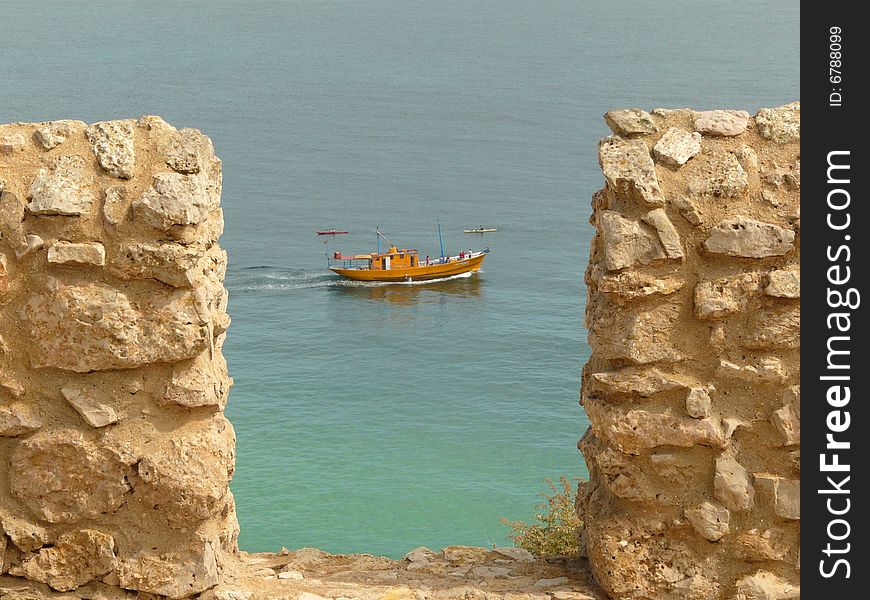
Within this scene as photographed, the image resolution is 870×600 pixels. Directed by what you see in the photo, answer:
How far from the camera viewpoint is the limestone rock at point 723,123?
6.69 m

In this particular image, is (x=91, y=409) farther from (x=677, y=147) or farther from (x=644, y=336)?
(x=677, y=147)

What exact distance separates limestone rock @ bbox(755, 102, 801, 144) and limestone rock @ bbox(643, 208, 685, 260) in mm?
773

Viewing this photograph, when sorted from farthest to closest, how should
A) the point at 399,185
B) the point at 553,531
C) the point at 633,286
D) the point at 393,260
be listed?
1. the point at 399,185
2. the point at 393,260
3. the point at 553,531
4. the point at 633,286

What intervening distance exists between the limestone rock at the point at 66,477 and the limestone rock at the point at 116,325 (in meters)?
0.49

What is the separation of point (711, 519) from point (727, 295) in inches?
47.9

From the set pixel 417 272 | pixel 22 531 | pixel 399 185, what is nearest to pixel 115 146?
pixel 22 531

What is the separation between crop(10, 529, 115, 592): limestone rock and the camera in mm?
6730

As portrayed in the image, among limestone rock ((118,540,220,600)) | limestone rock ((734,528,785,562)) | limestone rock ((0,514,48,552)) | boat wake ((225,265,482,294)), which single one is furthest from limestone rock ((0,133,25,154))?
boat wake ((225,265,482,294))

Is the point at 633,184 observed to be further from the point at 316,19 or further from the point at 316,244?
the point at 316,19

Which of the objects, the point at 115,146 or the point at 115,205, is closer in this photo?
the point at 115,205

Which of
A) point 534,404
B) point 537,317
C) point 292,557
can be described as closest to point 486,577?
point 292,557

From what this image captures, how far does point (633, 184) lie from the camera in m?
6.52

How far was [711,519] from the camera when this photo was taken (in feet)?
21.6

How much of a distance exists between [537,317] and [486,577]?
152 ft
